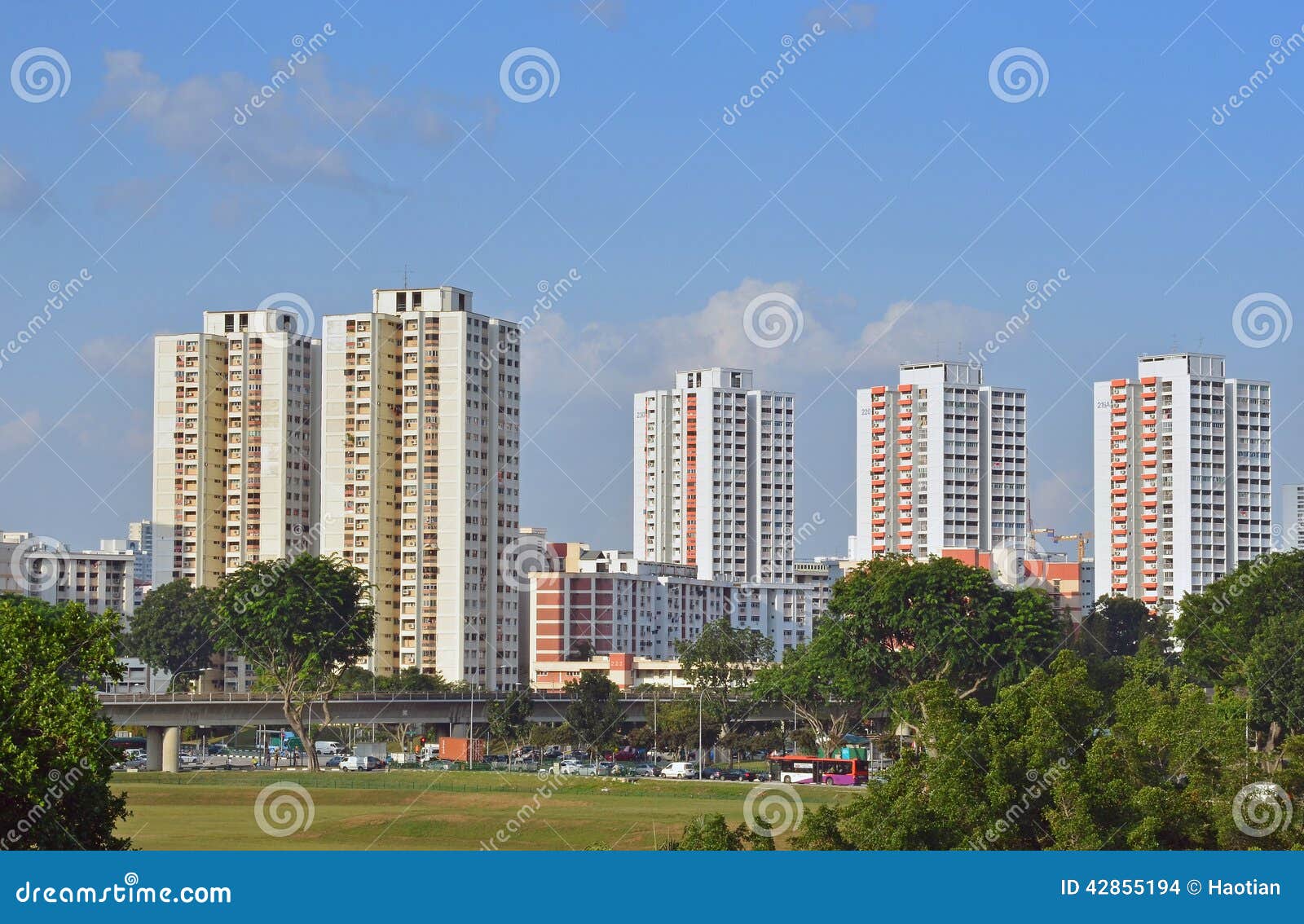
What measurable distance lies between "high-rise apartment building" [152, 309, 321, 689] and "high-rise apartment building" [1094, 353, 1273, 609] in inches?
2412

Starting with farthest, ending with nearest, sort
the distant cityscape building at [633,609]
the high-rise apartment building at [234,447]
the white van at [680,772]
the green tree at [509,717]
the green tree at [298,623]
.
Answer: the distant cityscape building at [633,609] < the high-rise apartment building at [234,447] < the green tree at [509,717] < the green tree at [298,623] < the white van at [680,772]

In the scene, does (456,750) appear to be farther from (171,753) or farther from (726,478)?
(726,478)

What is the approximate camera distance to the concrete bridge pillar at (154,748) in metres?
73.9

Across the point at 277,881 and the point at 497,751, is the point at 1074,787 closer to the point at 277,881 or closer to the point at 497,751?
the point at 277,881

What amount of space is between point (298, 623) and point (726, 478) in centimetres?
7476

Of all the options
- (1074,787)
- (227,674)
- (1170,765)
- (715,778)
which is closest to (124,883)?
(1074,787)

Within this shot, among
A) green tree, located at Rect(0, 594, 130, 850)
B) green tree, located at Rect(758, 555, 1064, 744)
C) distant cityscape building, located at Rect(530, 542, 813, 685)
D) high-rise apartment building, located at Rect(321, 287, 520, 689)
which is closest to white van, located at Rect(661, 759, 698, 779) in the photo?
green tree, located at Rect(758, 555, 1064, 744)

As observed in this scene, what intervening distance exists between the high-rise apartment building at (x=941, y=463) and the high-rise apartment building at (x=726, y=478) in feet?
37.1

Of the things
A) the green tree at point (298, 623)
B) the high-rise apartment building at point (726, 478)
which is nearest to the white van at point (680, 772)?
the green tree at point (298, 623)

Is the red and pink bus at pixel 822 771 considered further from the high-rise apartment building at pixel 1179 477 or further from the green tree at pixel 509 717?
the high-rise apartment building at pixel 1179 477

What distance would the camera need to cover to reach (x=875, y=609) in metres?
73.8

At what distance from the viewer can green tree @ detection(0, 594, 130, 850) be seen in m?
20.5

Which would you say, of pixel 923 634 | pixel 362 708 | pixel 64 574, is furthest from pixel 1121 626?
pixel 64 574

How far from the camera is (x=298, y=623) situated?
73688mm
